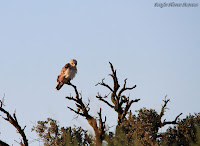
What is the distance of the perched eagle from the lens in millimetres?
19766

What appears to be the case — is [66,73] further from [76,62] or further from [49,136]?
[49,136]

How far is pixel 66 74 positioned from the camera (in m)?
19.8

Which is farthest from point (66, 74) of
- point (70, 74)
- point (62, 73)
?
point (62, 73)

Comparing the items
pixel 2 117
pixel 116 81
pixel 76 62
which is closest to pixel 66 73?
pixel 76 62

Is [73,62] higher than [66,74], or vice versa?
[73,62]

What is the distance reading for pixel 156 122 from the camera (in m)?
19.8

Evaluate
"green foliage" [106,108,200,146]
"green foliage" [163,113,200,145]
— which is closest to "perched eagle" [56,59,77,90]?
"green foliage" [106,108,200,146]

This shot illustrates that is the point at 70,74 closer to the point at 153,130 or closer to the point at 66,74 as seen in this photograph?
the point at 66,74

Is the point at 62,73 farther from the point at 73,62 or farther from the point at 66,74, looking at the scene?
the point at 73,62

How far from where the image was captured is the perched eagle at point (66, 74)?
19.8 m

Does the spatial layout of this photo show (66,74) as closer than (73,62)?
Yes

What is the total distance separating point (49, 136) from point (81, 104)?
2.54m

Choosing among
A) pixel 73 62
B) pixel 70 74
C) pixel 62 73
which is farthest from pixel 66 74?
pixel 73 62

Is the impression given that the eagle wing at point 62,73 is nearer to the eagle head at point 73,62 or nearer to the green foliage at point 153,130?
the eagle head at point 73,62
